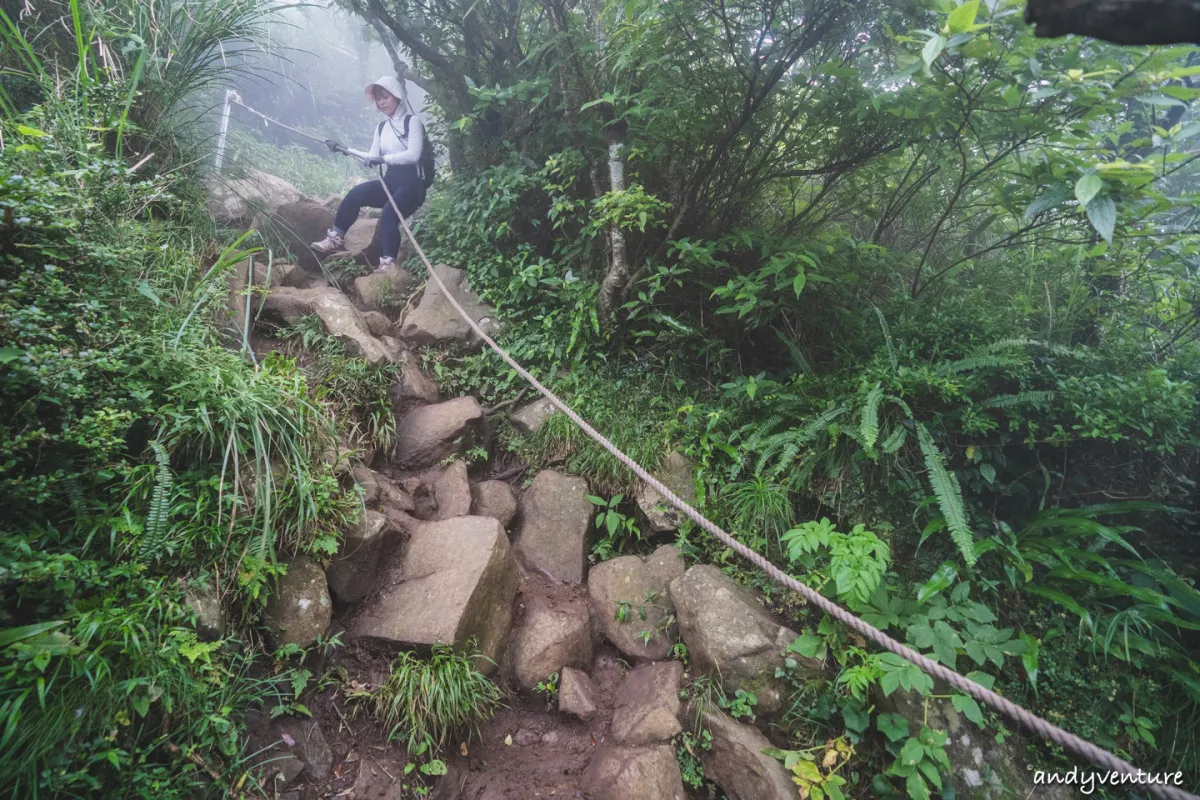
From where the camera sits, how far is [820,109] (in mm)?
3309

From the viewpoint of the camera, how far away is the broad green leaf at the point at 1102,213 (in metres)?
1.64

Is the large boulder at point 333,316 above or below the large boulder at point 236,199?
below

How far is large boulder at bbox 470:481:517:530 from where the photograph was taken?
350 cm

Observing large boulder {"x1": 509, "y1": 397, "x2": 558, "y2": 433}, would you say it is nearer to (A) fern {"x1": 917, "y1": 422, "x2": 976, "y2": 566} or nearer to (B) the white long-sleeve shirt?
(A) fern {"x1": 917, "y1": 422, "x2": 976, "y2": 566}

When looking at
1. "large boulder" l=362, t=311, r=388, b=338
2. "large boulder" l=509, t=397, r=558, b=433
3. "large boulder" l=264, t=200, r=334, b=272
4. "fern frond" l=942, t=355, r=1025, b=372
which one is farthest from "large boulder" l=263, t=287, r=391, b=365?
"fern frond" l=942, t=355, r=1025, b=372

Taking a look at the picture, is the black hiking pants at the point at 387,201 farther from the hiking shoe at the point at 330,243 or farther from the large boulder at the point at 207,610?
the large boulder at the point at 207,610

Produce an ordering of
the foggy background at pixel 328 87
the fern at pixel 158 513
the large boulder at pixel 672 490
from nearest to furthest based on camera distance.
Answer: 1. the fern at pixel 158 513
2. the large boulder at pixel 672 490
3. the foggy background at pixel 328 87

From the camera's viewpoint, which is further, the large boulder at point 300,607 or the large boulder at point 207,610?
the large boulder at point 300,607

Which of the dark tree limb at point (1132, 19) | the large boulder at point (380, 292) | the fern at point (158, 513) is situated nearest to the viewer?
the dark tree limb at point (1132, 19)

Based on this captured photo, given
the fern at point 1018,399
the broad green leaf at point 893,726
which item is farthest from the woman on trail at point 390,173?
the broad green leaf at point 893,726

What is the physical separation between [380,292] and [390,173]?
1.44 metres

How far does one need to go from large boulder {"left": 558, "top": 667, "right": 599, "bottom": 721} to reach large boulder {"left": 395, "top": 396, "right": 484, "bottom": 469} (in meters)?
1.77

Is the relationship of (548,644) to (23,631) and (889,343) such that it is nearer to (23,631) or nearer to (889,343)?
(23,631)

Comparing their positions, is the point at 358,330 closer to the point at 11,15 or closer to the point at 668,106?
the point at 668,106
